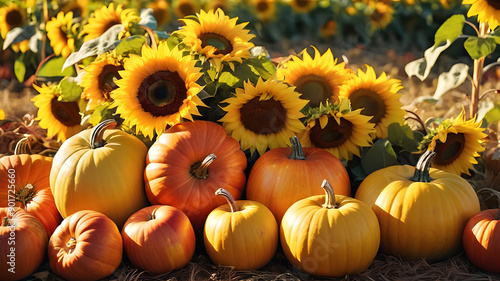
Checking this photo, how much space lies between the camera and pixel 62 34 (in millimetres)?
4262

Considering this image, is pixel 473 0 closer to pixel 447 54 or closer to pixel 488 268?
pixel 488 268

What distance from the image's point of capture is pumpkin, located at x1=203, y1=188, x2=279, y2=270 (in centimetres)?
259

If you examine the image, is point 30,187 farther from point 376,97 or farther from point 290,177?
point 376,97

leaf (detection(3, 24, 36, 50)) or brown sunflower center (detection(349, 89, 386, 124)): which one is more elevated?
brown sunflower center (detection(349, 89, 386, 124))

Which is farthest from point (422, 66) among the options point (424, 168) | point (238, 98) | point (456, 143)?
point (238, 98)

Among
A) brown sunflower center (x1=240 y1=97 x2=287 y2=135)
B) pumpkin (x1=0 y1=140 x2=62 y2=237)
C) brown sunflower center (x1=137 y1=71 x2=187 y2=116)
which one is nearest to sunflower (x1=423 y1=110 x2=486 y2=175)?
brown sunflower center (x1=240 y1=97 x2=287 y2=135)

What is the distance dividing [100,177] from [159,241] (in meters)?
0.51

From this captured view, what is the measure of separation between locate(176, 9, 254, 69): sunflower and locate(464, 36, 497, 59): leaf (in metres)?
1.40

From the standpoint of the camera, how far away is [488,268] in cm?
266

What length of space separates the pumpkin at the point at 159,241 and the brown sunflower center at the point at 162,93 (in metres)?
0.56

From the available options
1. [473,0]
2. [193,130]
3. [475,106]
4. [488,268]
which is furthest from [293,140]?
[475,106]

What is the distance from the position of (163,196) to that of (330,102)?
1216 millimetres

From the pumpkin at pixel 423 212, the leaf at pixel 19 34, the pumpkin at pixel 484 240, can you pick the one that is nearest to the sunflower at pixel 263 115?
the pumpkin at pixel 423 212

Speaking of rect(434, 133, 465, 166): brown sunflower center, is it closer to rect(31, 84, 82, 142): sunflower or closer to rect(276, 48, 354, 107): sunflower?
rect(276, 48, 354, 107): sunflower
